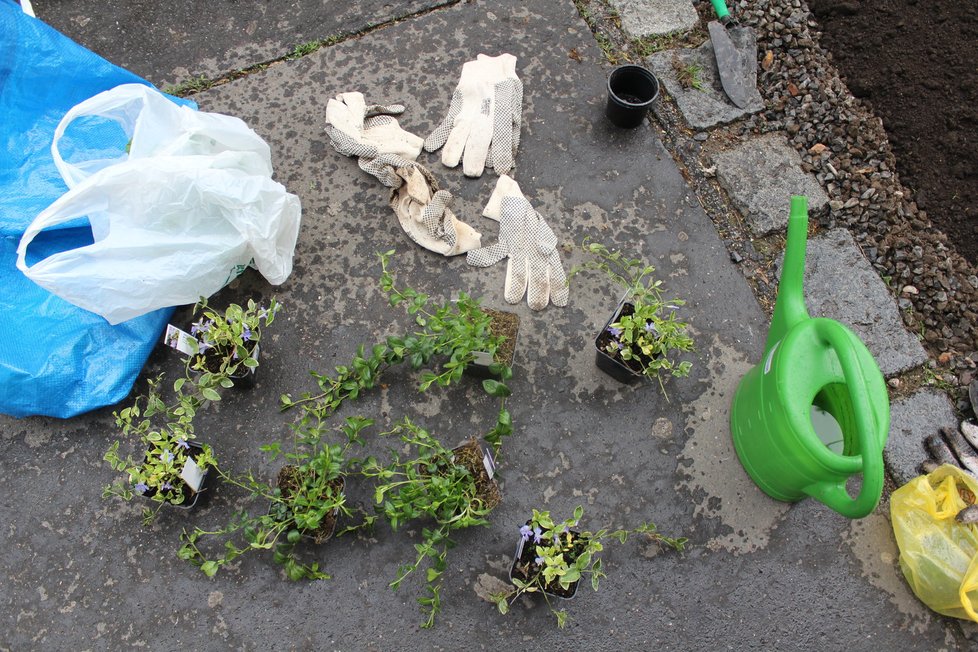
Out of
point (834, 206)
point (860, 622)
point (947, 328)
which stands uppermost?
point (834, 206)

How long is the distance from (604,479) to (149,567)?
1419mm

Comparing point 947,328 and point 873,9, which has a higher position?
point 873,9

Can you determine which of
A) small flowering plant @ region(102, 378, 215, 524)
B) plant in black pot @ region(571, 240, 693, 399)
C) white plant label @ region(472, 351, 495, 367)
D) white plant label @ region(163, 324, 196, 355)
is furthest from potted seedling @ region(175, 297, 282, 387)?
plant in black pot @ region(571, 240, 693, 399)

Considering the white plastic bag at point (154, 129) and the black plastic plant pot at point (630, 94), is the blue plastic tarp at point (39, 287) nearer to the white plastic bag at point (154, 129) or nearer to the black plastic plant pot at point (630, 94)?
the white plastic bag at point (154, 129)

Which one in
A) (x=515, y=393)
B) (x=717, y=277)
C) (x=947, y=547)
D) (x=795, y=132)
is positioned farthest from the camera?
(x=795, y=132)

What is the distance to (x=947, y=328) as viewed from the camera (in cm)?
226

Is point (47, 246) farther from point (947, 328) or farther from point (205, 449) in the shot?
point (947, 328)

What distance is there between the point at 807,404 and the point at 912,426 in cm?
70

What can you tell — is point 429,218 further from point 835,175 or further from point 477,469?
point 835,175

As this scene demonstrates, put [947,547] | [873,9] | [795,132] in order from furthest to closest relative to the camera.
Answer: [873,9], [795,132], [947,547]

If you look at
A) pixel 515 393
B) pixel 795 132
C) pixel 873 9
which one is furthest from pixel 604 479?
pixel 873 9

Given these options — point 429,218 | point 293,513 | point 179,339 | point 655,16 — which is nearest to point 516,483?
point 293,513

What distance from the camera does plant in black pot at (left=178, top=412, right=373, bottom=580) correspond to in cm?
180

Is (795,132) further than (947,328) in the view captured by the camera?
Yes
